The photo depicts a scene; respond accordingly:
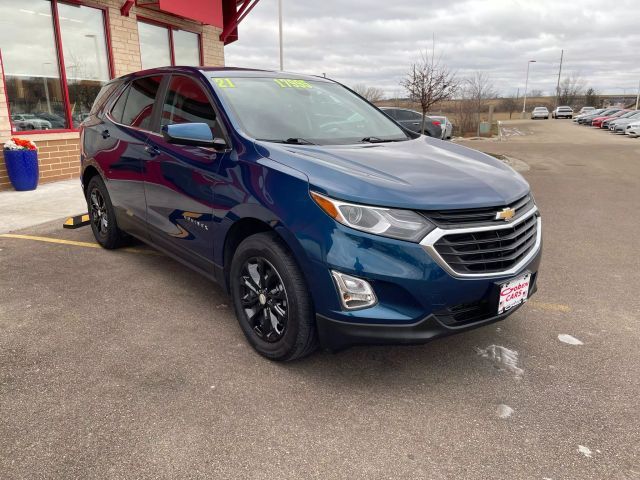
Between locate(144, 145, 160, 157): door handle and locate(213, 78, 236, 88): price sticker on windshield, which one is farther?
locate(144, 145, 160, 157): door handle

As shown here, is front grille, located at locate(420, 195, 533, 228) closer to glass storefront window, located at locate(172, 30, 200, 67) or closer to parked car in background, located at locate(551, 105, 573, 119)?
glass storefront window, located at locate(172, 30, 200, 67)

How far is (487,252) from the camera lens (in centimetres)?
262

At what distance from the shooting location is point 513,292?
9.11 feet

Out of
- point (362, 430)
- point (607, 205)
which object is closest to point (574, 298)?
point (362, 430)

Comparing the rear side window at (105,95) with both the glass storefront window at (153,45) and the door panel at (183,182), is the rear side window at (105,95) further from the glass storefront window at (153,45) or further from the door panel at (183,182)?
the glass storefront window at (153,45)

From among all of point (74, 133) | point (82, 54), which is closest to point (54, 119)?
point (74, 133)

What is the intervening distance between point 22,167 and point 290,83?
6.68 meters

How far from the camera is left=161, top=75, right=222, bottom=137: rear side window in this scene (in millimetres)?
3451

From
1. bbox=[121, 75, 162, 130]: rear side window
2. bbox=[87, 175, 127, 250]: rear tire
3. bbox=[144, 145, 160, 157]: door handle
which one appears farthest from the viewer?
bbox=[87, 175, 127, 250]: rear tire

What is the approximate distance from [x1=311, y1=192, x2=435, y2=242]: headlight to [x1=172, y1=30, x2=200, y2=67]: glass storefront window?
11900 millimetres

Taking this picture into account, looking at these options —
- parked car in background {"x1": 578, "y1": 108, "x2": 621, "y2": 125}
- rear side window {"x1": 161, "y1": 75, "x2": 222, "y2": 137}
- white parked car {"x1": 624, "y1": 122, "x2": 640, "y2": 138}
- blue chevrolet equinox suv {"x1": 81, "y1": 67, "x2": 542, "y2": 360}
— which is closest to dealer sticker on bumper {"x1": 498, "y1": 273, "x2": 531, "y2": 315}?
blue chevrolet equinox suv {"x1": 81, "y1": 67, "x2": 542, "y2": 360}

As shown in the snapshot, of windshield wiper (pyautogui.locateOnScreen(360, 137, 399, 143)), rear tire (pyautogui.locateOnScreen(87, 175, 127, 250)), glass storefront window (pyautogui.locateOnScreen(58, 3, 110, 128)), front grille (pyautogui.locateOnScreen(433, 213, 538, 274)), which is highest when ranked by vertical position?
glass storefront window (pyautogui.locateOnScreen(58, 3, 110, 128))

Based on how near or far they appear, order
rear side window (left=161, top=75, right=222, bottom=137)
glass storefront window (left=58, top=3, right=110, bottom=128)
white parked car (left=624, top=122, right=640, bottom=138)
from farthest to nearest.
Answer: white parked car (left=624, top=122, right=640, bottom=138) → glass storefront window (left=58, top=3, right=110, bottom=128) → rear side window (left=161, top=75, right=222, bottom=137)

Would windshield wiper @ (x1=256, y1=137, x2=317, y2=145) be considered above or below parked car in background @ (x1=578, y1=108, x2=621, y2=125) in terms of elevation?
above
